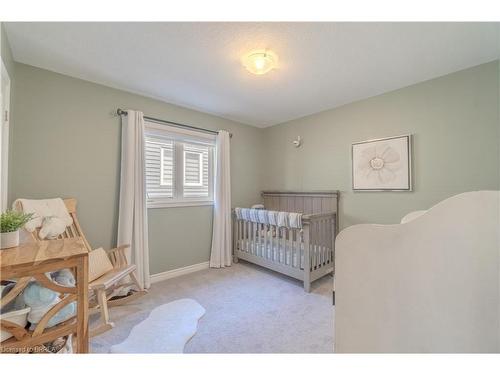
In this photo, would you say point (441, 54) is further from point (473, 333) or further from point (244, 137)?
point (244, 137)

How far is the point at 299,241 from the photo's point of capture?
2373 mm

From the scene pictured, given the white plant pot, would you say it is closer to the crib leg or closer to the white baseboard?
the white baseboard

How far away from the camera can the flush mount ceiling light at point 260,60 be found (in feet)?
5.39

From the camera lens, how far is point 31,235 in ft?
5.07

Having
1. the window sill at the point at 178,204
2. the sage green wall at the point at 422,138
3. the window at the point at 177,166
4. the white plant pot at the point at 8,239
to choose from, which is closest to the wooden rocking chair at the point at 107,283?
Result: the white plant pot at the point at 8,239

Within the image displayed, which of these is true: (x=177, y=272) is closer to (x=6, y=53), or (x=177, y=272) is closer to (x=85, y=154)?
(x=85, y=154)

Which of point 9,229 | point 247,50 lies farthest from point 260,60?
point 9,229

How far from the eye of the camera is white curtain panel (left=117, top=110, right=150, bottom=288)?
223 centimetres

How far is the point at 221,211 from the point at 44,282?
209 centimetres

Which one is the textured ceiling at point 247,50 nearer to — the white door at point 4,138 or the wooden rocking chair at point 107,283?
the white door at point 4,138
